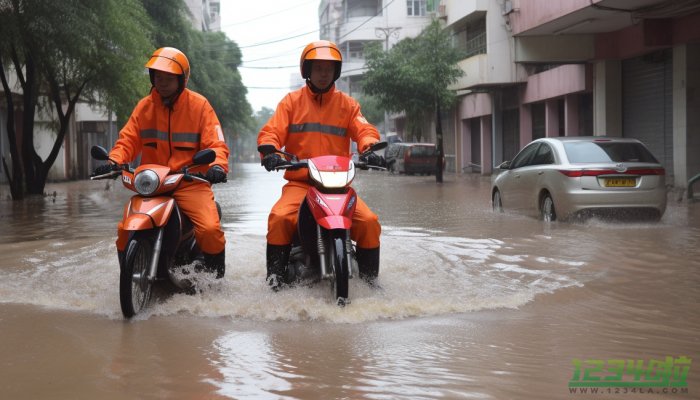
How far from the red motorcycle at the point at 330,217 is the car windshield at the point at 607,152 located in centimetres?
695

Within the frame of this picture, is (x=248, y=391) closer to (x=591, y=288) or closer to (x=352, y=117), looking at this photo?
(x=352, y=117)

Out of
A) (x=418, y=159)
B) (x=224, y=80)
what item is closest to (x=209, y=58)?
(x=224, y=80)

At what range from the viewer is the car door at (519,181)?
44.5 ft

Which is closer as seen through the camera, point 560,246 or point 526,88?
point 560,246

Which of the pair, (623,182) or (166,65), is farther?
(623,182)

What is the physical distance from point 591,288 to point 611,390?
310cm

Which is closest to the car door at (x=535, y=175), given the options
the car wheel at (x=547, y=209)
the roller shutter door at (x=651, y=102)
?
the car wheel at (x=547, y=209)

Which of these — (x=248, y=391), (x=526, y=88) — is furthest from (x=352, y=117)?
(x=526, y=88)

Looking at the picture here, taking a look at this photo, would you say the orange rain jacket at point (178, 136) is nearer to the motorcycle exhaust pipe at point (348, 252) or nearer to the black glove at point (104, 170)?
the black glove at point (104, 170)

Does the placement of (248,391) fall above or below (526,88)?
below

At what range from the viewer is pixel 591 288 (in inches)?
276

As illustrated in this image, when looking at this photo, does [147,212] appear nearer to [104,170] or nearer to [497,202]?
[104,170]

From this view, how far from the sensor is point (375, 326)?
5.44 m

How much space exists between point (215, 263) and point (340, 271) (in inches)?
45.1
